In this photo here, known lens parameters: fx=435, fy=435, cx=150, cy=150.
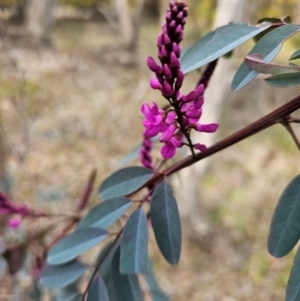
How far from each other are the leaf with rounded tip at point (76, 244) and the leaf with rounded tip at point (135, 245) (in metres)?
0.06

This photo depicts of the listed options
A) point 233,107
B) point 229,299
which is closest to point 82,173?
point 229,299

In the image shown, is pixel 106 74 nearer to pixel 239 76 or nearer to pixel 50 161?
pixel 50 161

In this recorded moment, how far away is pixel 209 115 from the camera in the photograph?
2027mm

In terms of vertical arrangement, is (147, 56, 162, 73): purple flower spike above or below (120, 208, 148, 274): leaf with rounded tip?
above

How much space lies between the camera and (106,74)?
15.5 ft

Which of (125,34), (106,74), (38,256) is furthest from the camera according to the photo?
(125,34)

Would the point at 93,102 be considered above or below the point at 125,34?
below

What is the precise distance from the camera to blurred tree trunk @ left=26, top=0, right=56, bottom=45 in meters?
4.89

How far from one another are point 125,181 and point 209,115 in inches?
62.2

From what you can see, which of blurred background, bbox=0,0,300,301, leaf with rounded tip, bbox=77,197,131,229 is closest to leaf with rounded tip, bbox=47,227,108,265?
leaf with rounded tip, bbox=77,197,131,229

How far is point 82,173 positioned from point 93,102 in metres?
1.16

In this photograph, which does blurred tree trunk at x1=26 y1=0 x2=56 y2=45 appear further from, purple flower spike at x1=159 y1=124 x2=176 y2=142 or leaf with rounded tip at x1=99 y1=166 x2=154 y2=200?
purple flower spike at x1=159 y1=124 x2=176 y2=142

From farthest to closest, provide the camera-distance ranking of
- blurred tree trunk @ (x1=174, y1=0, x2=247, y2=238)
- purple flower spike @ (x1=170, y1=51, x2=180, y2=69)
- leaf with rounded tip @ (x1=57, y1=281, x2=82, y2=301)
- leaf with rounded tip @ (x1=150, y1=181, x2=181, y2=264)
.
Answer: blurred tree trunk @ (x1=174, y1=0, x2=247, y2=238) → leaf with rounded tip @ (x1=57, y1=281, x2=82, y2=301) → leaf with rounded tip @ (x1=150, y1=181, x2=181, y2=264) → purple flower spike @ (x1=170, y1=51, x2=180, y2=69)

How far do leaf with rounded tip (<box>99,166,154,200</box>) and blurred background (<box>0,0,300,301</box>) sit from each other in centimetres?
39
